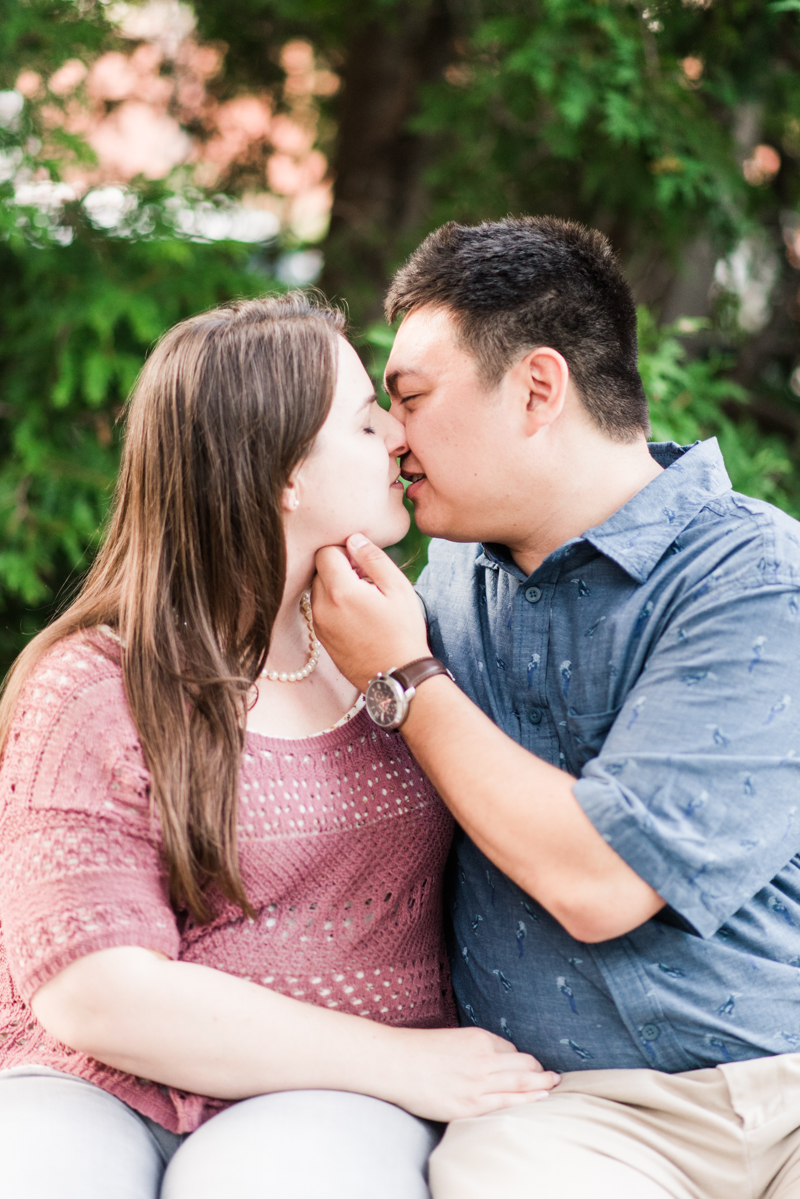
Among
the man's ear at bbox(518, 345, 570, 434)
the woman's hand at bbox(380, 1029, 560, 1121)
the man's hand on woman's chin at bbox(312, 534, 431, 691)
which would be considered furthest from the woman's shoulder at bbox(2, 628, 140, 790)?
the man's ear at bbox(518, 345, 570, 434)

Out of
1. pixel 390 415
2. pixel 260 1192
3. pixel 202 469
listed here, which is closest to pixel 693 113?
pixel 390 415

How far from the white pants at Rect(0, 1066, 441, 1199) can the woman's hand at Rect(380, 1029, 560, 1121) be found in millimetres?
45

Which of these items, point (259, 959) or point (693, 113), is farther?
point (693, 113)

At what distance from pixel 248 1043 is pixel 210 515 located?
2.88 feet

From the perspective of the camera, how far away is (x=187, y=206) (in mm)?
3744

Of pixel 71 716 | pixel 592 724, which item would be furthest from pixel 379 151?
pixel 71 716

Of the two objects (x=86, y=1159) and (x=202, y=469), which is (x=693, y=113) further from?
(x=86, y=1159)

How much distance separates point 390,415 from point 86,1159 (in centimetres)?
141

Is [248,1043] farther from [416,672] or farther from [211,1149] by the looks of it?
[416,672]

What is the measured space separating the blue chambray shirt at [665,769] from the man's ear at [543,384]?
0.24 m

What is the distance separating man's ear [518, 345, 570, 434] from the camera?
2057 millimetres

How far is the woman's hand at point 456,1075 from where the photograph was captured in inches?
69.6

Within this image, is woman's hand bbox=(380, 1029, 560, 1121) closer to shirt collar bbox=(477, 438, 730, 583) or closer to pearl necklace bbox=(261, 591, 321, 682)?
pearl necklace bbox=(261, 591, 321, 682)

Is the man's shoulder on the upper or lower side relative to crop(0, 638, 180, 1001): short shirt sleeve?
upper
